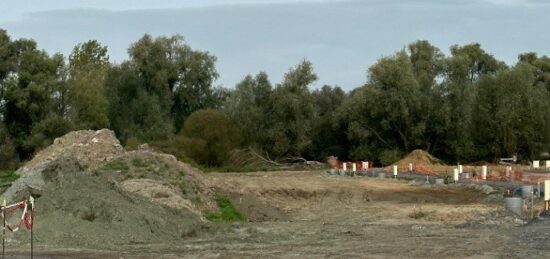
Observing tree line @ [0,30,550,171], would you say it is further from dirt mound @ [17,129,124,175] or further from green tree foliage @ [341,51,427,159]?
dirt mound @ [17,129,124,175]

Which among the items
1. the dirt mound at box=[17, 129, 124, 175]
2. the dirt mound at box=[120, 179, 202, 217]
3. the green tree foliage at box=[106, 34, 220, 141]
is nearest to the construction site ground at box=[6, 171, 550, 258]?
the dirt mound at box=[120, 179, 202, 217]

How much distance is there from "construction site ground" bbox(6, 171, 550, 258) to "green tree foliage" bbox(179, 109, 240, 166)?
26709 millimetres

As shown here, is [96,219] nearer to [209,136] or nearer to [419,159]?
[209,136]

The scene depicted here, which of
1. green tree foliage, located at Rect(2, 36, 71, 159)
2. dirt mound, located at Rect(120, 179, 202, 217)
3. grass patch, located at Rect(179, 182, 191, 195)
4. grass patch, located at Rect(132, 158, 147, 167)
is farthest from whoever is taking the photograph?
green tree foliage, located at Rect(2, 36, 71, 159)

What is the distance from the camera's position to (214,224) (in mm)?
25531

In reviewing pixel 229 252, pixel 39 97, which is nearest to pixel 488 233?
pixel 229 252

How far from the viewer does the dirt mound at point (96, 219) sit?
69.4ft

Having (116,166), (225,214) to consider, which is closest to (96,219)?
(225,214)

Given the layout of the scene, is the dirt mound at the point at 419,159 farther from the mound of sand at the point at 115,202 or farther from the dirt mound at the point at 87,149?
the mound of sand at the point at 115,202

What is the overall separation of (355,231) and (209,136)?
1734 inches

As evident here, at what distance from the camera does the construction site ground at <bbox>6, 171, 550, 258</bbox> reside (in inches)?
731

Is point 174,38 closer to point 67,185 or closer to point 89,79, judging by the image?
point 89,79

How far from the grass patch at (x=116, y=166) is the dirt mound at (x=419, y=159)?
3730 cm

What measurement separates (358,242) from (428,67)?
61.1 metres
